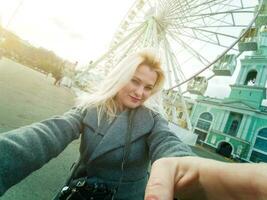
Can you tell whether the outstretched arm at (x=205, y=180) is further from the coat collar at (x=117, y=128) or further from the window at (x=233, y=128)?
the window at (x=233, y=128)

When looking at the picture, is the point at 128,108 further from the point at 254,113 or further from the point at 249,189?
the point at 254,113

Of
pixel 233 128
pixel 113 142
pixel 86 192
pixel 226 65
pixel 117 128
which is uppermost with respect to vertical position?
pixel 226 65

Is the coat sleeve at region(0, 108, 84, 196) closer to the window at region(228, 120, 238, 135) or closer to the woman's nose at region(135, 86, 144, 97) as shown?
the woman's nose at region(135, 86, 144, 97)

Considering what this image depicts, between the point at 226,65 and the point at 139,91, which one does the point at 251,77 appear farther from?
the point at 139,91

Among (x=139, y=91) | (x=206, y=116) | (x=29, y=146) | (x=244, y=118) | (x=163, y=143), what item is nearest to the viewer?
(x=29, y=146)

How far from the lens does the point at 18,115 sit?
7684 mm

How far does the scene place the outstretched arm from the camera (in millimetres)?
625

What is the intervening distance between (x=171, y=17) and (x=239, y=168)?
16.7m

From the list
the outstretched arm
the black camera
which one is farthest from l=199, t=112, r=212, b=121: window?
the outstretched arm

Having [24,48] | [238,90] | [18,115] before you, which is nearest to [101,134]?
[18,115]

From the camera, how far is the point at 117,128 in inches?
89.7

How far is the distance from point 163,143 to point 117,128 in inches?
17.6

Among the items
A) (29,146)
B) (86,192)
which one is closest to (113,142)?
(86,192)

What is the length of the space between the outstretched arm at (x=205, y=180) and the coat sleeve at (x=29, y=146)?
3.06 feet
